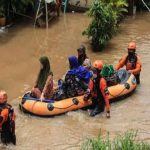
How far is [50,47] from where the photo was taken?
1608 cm

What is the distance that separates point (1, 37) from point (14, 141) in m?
7.68

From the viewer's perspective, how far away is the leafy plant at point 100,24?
49.8 ft

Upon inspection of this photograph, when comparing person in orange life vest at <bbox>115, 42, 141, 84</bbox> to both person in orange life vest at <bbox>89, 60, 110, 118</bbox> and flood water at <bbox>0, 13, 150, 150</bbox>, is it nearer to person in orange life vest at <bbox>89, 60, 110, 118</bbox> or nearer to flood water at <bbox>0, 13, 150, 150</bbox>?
flood water at <bbox>0, 13, 150, 150</bbox>

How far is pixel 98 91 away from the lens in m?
11.0

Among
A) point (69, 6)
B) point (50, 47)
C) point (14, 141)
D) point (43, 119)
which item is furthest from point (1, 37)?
point (14, 141)

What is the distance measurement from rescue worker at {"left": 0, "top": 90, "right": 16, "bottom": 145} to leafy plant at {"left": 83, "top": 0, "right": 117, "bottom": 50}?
6.37 meters

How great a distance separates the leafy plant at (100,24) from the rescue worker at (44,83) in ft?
14.7

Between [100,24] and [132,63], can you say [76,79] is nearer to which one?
[132,63]

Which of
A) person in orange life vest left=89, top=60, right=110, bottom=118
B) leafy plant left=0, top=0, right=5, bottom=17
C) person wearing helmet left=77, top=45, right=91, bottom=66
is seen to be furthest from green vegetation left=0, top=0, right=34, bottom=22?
person in orange life vest left=89, top=60, right=110, bottom=118

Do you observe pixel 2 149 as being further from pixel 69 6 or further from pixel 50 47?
pixel 69 6

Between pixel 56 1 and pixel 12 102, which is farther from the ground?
pixel 56 1

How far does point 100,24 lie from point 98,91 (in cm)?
465

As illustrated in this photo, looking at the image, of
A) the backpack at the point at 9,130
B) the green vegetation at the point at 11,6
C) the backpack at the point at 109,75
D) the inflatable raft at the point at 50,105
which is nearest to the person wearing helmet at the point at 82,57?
the backpack at the point at 109,75

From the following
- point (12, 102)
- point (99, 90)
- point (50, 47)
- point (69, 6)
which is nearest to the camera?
point (99, 90)
